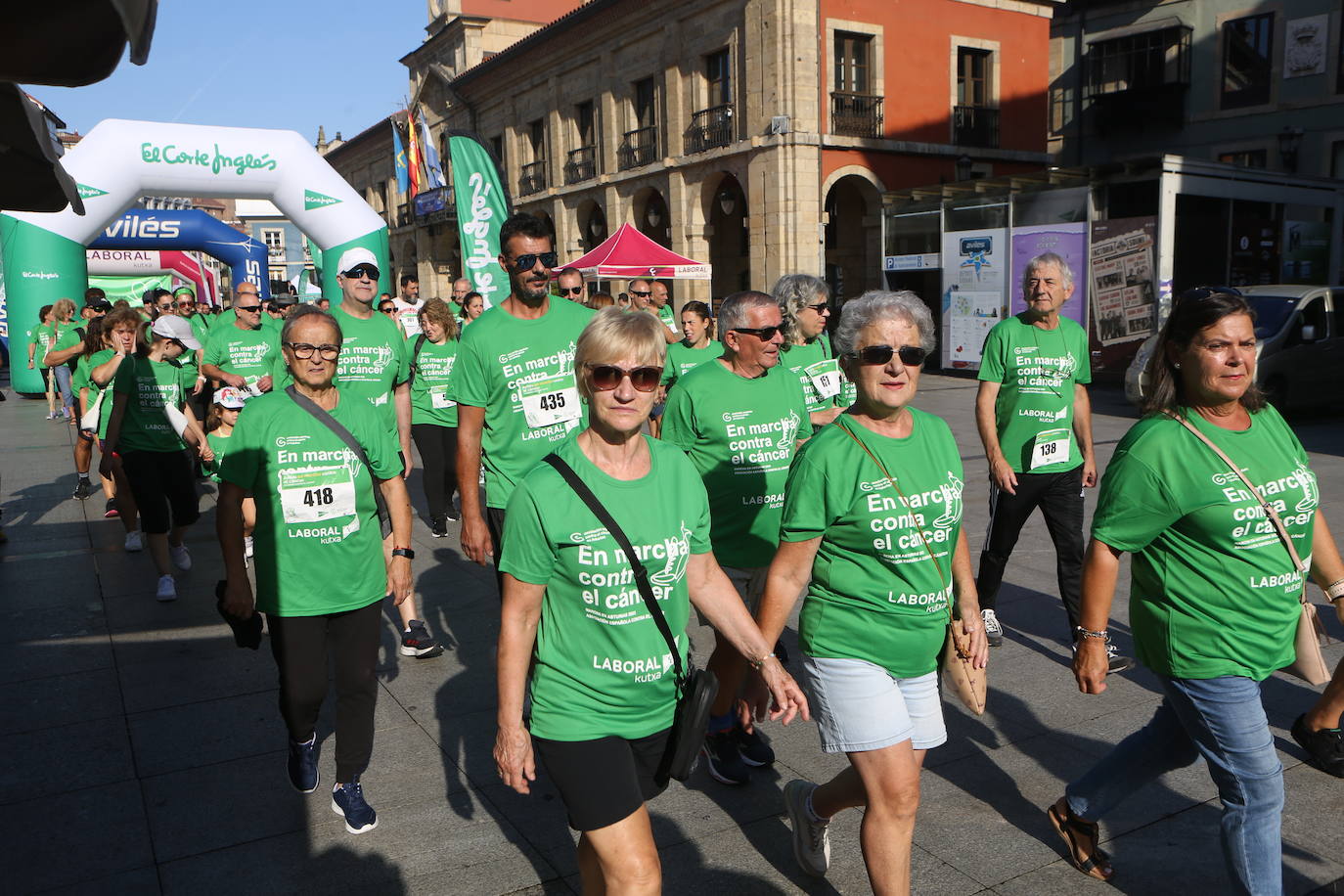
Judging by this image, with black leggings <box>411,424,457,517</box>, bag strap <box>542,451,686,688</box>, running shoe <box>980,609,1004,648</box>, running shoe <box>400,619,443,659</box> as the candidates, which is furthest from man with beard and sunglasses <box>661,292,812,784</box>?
black leggings <box>411,424,457,517</box>

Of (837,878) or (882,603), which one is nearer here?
(882,603)

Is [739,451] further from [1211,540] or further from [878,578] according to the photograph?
[1211,540]

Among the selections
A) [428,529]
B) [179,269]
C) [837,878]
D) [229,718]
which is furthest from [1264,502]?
[179,269]

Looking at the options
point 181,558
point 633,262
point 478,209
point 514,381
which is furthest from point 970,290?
point 514,381

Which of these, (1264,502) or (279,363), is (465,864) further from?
(279,363)

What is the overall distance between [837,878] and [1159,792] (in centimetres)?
130

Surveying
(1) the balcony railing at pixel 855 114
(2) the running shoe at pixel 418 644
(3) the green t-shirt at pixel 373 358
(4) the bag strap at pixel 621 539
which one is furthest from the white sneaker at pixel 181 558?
(1) the balcony railing at pixel 855 114

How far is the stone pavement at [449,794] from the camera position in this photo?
10.7 ft

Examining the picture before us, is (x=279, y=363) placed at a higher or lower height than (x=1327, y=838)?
higher

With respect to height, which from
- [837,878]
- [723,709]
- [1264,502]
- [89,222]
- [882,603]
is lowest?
[837,878]

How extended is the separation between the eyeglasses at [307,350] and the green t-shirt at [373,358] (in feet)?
8.81

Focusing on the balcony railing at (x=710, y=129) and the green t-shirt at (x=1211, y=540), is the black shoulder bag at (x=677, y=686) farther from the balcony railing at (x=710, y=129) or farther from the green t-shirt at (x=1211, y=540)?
the balcony railing at (x=710, y=129)

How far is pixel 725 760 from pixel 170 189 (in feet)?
50.3

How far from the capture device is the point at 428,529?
852 centimetres
